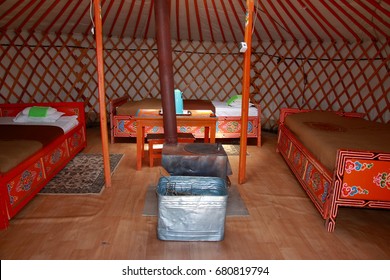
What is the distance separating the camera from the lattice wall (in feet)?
13.0

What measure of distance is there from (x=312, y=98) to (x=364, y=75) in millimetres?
844

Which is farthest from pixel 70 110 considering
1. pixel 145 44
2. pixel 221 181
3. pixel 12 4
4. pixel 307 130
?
pixel 307 130

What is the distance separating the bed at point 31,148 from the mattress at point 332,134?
202cm

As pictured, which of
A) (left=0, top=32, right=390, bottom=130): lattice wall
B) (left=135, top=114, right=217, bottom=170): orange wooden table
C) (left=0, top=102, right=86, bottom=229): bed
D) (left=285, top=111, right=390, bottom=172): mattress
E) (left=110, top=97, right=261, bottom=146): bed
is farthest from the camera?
(left=0, top=32, right=390, bottom=130): lattice wall

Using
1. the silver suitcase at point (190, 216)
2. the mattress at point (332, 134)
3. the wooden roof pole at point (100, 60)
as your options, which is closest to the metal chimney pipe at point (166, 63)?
the wooden roof pole at point (100, 60)

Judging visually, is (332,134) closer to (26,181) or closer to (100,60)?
(100,60)

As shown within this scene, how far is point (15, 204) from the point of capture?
6.25ft

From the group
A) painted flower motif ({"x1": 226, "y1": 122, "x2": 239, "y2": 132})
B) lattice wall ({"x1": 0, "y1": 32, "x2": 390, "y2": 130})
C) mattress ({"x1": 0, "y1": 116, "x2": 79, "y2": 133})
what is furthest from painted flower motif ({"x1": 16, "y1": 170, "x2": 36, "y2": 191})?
lattice wall ({"x1": 0, "y1": 32, "x2": 390, "y2": 130})

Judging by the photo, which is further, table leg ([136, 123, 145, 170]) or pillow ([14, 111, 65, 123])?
pillow ([14, 111, 65, 123])

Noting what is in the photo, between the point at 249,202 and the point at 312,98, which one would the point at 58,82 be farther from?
the point at 312,98

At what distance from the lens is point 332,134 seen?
2.36 m

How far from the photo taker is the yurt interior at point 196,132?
1.71m

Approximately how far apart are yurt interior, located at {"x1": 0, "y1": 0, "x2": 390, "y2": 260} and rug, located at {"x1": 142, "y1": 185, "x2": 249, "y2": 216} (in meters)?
0.02

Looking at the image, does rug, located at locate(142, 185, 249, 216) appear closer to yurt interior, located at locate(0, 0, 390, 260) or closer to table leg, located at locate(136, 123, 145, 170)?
yurt interior, located at locate(0, 0, 390, 260)
